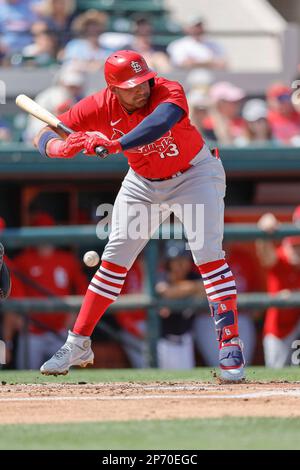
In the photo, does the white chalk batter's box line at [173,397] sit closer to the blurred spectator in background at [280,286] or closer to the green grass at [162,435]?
the green grass at [162,435]

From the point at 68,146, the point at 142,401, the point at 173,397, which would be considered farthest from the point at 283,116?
the point at 142,401

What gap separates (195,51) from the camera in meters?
11.9

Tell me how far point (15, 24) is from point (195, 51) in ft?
6.68

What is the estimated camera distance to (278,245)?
996 centimetres

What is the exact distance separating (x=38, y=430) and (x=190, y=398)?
1.10 m

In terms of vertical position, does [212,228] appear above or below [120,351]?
above

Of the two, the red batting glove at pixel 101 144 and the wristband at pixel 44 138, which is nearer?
the red batting glove at pixel 101 144

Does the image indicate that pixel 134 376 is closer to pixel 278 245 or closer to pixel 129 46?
pixel 278 245

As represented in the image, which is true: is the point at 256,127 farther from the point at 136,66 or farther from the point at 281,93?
the point at 136,66

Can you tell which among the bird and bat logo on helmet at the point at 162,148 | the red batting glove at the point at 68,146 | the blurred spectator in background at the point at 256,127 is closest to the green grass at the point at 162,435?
the red batting glove at the point at 68,146

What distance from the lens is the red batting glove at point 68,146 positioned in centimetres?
559

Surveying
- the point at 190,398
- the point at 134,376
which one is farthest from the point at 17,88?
the point at 190,398

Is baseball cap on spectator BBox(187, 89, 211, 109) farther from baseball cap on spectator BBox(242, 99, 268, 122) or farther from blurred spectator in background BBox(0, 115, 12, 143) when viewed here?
blurred spectator in background BBox(0, 115, 12, 143)

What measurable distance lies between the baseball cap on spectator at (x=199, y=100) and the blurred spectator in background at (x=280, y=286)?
124 centimetres
